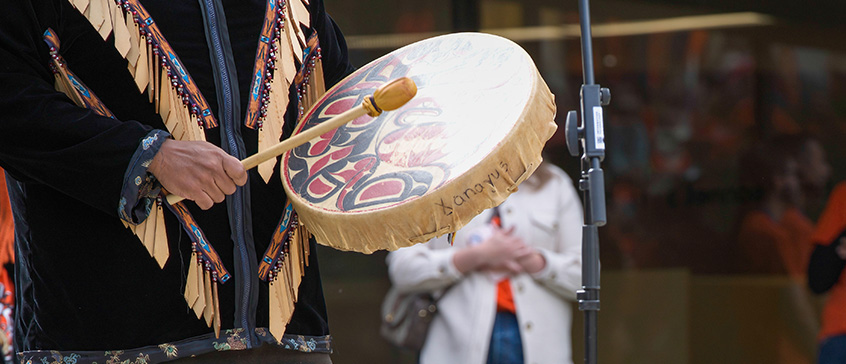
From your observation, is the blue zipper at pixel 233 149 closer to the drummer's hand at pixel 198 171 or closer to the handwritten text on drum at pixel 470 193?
the drummer's hand at pixel 198 171

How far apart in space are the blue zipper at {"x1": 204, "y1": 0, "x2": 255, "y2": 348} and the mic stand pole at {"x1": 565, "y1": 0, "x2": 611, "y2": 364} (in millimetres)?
686

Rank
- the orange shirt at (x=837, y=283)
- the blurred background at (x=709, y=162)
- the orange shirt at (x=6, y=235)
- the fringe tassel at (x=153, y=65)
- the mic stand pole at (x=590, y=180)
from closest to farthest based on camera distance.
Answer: the fringe tassel at (x=153, y=65) < the mic stand pole at (x=590, y=180) < the orange shirt at (x=6, y=235) < the orange shirt at (x=837, y=283) < the blurred background at (x=709, y=162)

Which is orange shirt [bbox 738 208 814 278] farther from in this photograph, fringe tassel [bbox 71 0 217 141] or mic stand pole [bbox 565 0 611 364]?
fringe tassel [bbox 71 0 217 141]

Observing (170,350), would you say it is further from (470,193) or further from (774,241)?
(774,241)

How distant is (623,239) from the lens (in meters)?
5.41

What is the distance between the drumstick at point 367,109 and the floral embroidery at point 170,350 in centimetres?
24

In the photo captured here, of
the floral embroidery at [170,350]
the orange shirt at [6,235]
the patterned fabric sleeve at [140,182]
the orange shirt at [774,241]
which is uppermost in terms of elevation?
the patterned fabric sleeve at [140,182]

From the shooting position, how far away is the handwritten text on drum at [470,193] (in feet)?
4.88

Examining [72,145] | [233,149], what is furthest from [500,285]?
[72,145]

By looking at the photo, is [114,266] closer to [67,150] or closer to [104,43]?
[67,150]

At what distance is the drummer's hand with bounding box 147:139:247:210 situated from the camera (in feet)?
4.94

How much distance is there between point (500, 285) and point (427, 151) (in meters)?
1.92

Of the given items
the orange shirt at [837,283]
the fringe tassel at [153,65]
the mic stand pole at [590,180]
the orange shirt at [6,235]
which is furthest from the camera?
the orange shirt at [837,283]

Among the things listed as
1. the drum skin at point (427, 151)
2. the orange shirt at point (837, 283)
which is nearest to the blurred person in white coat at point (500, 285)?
the orange shirt at point (837, 283)
